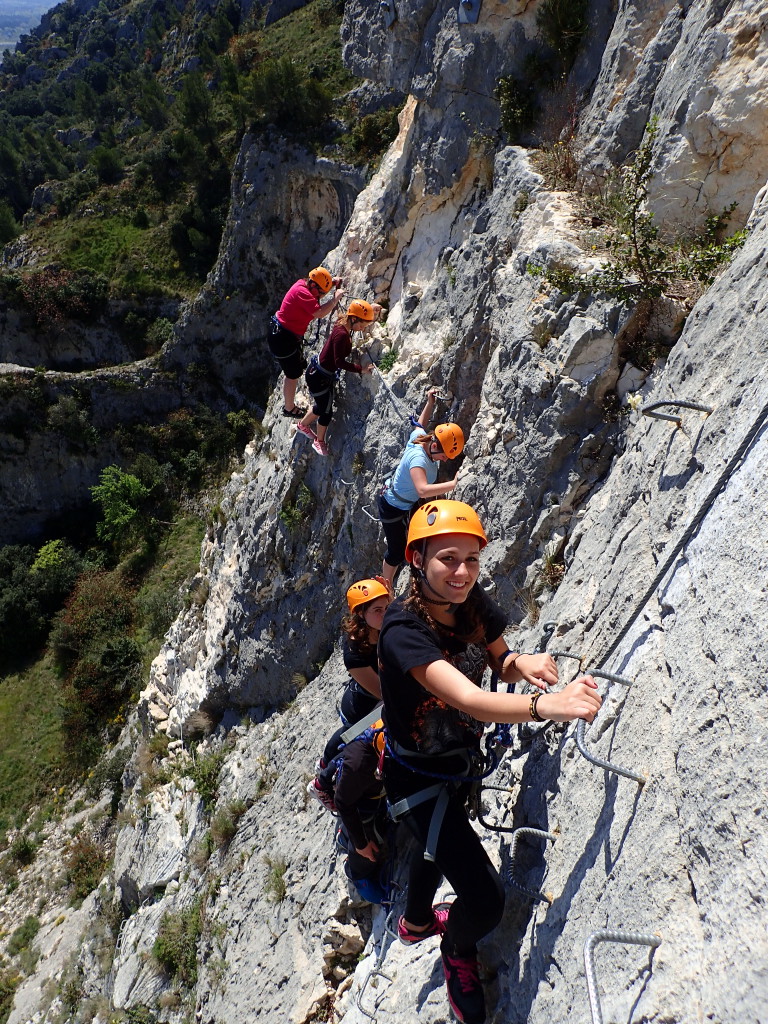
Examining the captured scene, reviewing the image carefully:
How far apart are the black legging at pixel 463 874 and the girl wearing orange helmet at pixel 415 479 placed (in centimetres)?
320

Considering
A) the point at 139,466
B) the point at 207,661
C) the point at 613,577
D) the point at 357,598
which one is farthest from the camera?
the point at 139,466

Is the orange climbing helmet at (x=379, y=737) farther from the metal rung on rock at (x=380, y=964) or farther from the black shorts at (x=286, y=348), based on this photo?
the black shorts at (x=286, y=348)

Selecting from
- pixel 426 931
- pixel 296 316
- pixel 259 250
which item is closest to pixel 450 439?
pixel 426 931

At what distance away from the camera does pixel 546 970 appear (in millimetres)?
2951

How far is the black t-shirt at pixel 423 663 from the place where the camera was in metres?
2.84

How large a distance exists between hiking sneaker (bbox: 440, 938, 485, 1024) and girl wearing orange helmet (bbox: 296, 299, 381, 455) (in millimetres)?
7507

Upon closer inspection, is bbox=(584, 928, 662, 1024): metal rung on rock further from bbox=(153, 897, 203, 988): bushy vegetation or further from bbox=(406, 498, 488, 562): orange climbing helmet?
bbox=(153, 897, 203, 988): bushy vegetation

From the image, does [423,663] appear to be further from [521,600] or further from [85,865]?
[85,865]

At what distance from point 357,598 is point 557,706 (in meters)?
2.83

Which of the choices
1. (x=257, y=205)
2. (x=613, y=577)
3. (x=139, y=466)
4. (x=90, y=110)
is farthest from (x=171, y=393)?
(x=90, y=110)

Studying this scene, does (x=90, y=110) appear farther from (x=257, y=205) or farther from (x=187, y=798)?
(x=187, y=798)

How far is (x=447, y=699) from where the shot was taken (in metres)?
2.66

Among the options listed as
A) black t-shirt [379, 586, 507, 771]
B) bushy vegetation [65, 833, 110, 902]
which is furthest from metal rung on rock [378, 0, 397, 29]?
bushy vegetation [65, 833, 110, 902]

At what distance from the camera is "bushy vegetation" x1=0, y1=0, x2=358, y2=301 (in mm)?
26422
